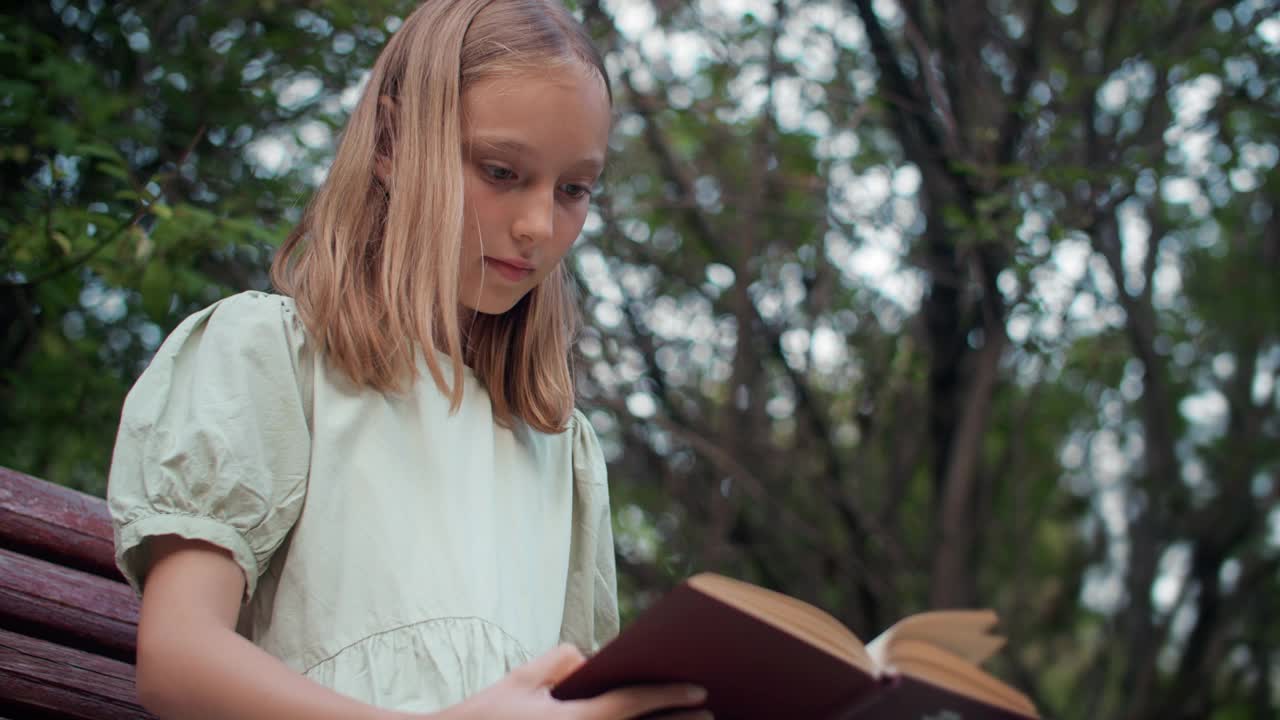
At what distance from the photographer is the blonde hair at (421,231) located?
1409mm

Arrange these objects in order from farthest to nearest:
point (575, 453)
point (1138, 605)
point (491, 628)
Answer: point (1138, 605) → point (575, 453) → point (491, 628)

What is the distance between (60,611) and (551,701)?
837mm

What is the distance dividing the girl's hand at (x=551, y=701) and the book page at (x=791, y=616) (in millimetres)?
146

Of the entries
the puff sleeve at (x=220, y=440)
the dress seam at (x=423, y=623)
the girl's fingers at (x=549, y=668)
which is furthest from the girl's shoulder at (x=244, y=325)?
the girl's fingers at (x=549, y=668)

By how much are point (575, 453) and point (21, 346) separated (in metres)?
1.94

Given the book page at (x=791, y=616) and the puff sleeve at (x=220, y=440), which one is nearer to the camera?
the book page at (x=791, y=616)

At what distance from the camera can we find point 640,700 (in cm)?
113

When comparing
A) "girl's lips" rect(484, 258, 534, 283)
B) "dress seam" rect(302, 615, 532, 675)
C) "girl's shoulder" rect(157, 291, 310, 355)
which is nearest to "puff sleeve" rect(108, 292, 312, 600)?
"girl's shoulder" rect(157, 291, 310, 355)

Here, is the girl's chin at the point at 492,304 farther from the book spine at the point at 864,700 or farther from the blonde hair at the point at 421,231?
the book spine at the point at 864,700

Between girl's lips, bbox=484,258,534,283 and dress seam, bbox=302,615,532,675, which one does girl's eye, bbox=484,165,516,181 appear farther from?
dress seam, bbox=302,615,532,675

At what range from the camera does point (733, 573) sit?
4.49 metres

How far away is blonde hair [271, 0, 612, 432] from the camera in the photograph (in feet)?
4.62

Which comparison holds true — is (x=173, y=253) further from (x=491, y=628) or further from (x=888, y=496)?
(x=888, y=496)

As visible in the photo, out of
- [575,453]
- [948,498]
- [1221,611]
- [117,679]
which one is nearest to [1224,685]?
[1221,611]
